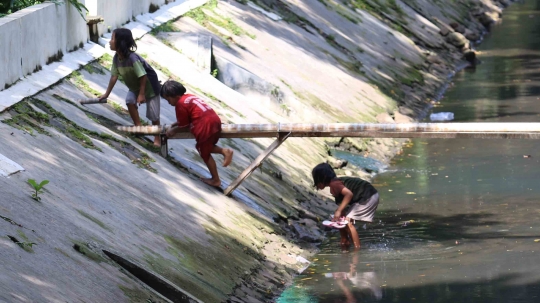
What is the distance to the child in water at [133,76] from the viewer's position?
1346 centimetres

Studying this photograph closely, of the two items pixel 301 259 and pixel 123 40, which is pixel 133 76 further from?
pixel 301 259

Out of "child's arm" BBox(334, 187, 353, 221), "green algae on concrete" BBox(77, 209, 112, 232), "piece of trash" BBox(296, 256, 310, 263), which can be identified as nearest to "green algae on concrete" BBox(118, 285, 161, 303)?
"green algae on concrete" BBox(77, 209, 112, 232)

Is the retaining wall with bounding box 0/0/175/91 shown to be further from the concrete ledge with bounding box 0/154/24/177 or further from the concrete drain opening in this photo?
the concrete drain opening

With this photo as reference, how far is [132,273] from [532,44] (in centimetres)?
2678

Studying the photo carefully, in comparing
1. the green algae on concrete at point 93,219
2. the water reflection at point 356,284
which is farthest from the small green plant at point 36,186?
the water reflection at point 356,284

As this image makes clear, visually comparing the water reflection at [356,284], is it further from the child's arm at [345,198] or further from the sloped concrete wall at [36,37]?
the sloped concrete wall at [36,37]

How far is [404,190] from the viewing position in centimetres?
1708

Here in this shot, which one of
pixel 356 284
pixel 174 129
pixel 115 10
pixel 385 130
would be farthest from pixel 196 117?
pixel 115 10

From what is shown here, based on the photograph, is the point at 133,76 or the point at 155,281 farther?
the point at 133,76

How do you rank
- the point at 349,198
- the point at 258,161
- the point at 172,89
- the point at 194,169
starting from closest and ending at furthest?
the point at 349,198 → the point at 172,89 → the point at 258,161 → the point at 194,169

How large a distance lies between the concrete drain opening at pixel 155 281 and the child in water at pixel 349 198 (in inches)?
147

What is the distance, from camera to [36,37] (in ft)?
47.3

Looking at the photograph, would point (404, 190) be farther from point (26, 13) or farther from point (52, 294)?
point (52, 294)

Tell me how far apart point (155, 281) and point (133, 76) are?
4607 mm
